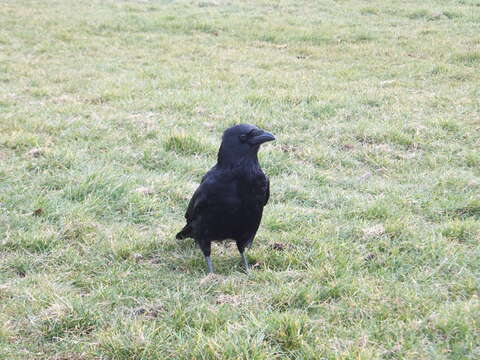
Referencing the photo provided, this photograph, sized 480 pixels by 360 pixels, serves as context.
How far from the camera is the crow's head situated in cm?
407

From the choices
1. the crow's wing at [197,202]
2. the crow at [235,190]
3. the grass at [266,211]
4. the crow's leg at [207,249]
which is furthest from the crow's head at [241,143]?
the grass at [266,211]

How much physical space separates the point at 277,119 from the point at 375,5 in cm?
1110

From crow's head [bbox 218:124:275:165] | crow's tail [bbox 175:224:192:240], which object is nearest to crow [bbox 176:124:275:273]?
crow's head [bbox 218:124:275:165]

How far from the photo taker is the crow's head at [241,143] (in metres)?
4.07

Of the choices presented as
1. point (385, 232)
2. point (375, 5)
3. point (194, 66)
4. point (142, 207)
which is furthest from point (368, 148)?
point (375, 5)

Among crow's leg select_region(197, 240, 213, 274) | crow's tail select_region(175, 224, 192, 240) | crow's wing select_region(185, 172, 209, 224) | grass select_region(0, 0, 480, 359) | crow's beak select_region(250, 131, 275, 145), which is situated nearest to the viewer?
grass select_region(0, 0, 480, 359)

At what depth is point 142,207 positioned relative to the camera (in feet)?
17.3

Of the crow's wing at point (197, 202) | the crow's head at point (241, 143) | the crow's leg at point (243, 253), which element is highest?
the crow's head at point (241, 143)

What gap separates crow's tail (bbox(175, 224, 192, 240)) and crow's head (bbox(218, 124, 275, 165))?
693 mm

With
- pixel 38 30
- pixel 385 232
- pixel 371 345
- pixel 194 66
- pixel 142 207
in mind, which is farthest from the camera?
pixel 38 30

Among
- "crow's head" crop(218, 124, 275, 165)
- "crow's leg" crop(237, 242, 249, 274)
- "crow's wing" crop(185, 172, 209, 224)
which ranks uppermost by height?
"crow's head" crop(218, 124, 275, 165)

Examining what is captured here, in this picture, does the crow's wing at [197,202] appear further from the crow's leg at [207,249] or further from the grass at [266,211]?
the grass at [266,211]

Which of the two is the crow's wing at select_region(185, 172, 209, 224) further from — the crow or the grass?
the grass

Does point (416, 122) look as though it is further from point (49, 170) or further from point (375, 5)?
point (375, 5)
